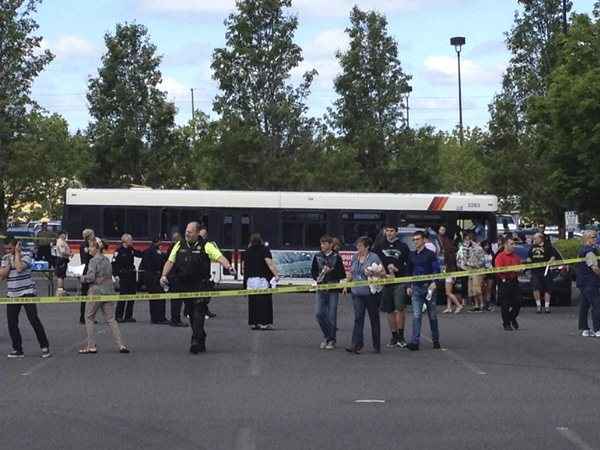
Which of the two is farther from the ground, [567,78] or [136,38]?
[136,38]

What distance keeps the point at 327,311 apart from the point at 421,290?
138cm

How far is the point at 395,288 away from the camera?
18359 mm

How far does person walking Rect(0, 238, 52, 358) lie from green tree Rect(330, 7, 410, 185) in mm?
33584

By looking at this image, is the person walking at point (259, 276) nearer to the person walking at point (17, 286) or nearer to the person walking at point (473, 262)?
the person walking at point (17, 286)

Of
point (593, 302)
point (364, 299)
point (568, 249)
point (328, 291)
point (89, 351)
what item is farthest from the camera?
point (568, 249)

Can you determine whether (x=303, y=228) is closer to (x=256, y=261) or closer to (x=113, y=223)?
(x=113, y=223)

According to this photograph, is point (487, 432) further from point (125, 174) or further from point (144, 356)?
point (125, 174)

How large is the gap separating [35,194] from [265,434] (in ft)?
147

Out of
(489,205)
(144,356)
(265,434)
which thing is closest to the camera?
(265,434)

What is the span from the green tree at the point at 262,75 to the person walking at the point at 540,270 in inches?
794

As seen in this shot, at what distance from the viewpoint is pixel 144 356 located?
17.1m

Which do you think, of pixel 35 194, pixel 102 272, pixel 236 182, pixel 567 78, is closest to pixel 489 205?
pixel 567 78

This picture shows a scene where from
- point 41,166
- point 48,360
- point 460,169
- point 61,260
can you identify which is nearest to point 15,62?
point 41,166

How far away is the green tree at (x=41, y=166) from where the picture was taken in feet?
155
